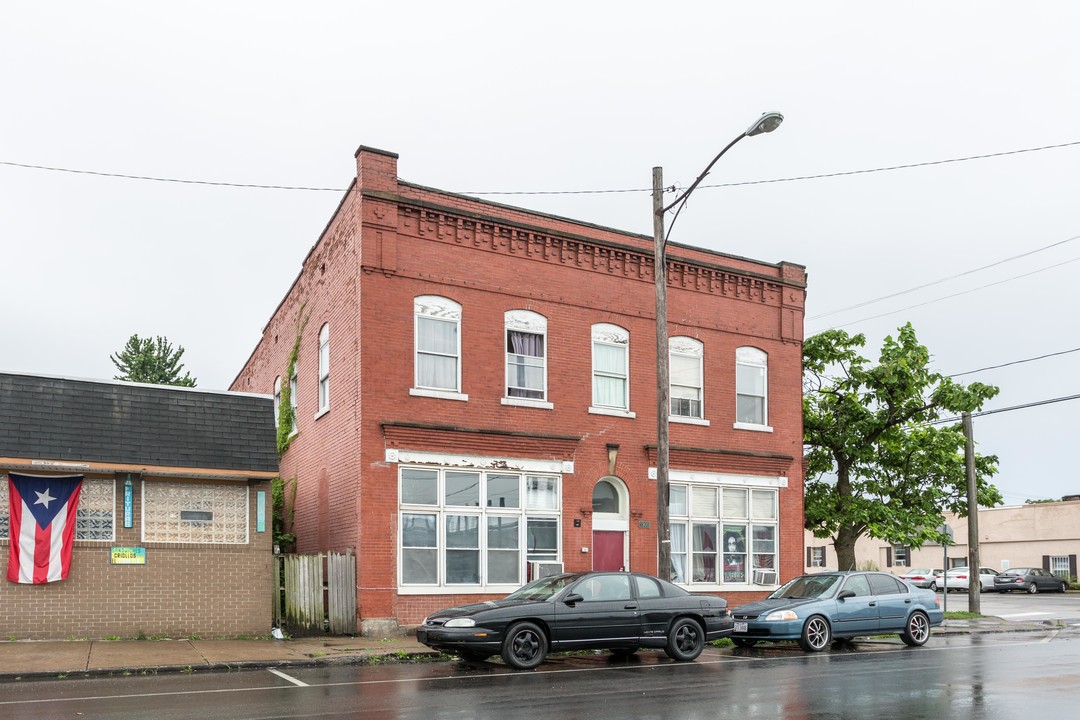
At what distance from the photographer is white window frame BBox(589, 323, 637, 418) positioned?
926 inches

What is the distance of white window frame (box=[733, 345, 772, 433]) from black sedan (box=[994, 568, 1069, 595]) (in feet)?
105

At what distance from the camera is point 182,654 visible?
16.5 meters

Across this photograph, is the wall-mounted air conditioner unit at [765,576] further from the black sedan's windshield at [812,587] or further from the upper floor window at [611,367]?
the black sedan's windshield at [812,587]

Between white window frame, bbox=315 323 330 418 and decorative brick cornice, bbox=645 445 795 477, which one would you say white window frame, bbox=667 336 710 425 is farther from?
white window frame, bbox=315 323 330 418

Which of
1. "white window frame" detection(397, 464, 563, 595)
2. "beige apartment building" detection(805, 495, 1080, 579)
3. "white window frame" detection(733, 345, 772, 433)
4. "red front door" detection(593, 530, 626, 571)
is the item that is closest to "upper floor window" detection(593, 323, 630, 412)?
"white window frame" detection(397, 464, 563, 595)

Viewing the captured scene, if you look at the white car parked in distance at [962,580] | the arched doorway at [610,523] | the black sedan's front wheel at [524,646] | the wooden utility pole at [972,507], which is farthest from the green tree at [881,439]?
the white car parked in distance at [962,580]

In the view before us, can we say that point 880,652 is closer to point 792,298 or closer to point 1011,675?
point 1011,675

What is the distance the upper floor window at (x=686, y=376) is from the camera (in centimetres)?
A: 2488

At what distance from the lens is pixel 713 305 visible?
2575 cm

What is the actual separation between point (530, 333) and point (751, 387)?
6.56m

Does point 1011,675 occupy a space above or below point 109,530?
below

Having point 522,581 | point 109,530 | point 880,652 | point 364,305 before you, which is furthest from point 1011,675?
point 109,530

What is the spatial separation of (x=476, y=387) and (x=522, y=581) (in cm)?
408

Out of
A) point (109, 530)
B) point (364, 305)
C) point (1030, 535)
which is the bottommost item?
point (1030, 535)
